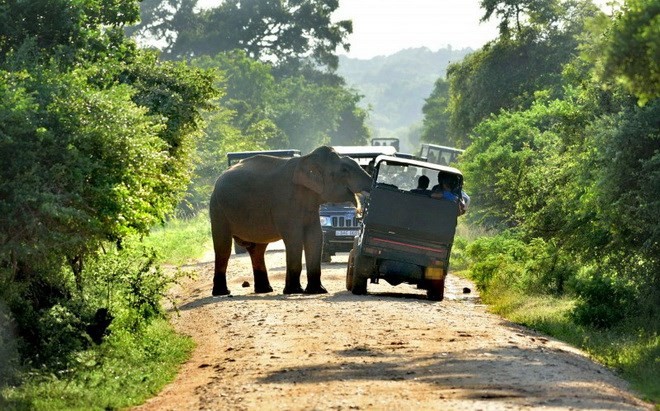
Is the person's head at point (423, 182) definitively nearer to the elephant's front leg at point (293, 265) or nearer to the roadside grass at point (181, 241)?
the elephant's front leg at point (293, 265)

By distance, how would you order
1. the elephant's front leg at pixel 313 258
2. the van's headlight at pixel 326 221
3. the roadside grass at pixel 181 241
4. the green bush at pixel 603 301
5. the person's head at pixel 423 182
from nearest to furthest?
the green bush at pixel 603 301 → the person's head at pixel 423 182 → the elephant's front leg at pixel 313 258 → the van's headlight at pixel 326 221 → the roadside grass at pixel 181 241

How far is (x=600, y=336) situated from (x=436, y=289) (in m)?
5.94

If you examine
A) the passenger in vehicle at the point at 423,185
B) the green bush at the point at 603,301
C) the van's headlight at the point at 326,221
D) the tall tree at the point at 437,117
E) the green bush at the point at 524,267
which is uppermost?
the passenger in vehicle at the point at 423,185

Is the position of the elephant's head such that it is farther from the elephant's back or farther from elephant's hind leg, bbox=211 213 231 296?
elephant's hind leg, bbox=211 213 231 296

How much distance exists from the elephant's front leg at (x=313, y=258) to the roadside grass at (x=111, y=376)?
5.26 m

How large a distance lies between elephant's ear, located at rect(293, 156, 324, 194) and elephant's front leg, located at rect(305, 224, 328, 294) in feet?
2.60

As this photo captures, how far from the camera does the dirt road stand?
12906mm

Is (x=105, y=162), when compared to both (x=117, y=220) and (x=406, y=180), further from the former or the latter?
(x=406, y=180)

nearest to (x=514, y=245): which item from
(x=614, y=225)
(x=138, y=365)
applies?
(x=614, y=225)

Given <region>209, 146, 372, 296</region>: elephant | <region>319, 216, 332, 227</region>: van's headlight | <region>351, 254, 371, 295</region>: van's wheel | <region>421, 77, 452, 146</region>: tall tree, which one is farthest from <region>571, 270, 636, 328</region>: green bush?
<region>421, 77, 452, 146</region>: tall tree

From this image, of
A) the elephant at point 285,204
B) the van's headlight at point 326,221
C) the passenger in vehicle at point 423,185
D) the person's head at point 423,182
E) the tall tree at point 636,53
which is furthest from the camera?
the van's headlight at point 326,221

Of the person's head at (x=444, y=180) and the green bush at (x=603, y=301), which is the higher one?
the person's head at (x=444, y=180)

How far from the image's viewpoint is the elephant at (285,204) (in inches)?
1028

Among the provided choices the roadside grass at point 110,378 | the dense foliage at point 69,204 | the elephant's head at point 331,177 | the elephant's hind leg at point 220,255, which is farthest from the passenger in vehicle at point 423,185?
the roadside grass at point 110,378
